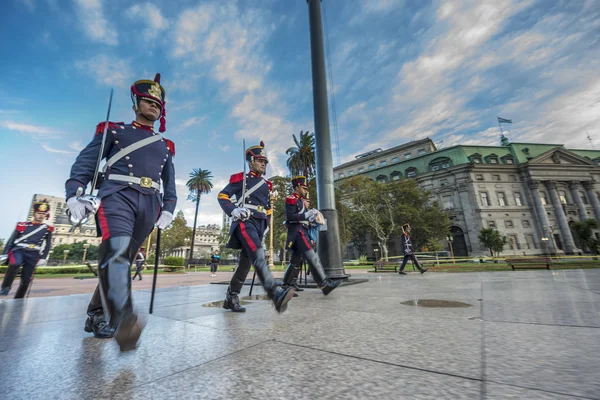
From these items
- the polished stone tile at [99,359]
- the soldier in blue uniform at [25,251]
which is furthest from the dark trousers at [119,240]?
the soldier in blue uniform at [25,251]

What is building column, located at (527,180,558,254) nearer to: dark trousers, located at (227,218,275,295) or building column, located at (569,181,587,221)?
building column, located at (569,181,587,221)

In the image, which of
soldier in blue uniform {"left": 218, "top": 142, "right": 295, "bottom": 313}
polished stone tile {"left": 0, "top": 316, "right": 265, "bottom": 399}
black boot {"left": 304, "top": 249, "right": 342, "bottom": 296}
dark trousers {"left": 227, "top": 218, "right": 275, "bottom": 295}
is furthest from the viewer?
black boot {"left": 304, "top": 249, "right": 342, "bottom": 296}

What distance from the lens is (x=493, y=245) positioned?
118 feet

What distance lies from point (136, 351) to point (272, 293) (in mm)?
1401

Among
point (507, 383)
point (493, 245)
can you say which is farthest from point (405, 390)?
point (493, 245)

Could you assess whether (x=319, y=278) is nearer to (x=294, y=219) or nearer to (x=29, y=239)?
(x=294, y=219)

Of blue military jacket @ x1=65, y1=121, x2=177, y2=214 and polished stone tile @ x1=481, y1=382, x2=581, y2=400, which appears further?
blue military jacket @ x1=65, y1=121, x2=177, y2=214

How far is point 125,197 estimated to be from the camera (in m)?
2.34

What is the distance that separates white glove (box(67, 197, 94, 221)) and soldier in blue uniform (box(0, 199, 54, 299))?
5.64 metres

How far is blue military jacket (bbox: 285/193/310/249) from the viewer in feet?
15.0

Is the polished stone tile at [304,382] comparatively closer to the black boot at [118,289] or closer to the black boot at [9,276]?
the black boot at [118,289]

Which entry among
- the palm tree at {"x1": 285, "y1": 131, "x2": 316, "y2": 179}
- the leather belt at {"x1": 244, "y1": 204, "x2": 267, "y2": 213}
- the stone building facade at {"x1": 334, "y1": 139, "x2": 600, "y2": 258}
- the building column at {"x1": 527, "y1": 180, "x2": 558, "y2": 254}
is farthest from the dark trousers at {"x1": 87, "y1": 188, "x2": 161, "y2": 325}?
the building column at {"x1": 527, "y1": 180, "x2": 558, "y2": 254}

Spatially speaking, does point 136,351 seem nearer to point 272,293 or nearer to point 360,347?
point 272,293

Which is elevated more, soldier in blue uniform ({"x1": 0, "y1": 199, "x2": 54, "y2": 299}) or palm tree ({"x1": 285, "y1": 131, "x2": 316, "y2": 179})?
palm tree ({"x1": 285, "y1": 131, "x2": 316, "y2": 179})
